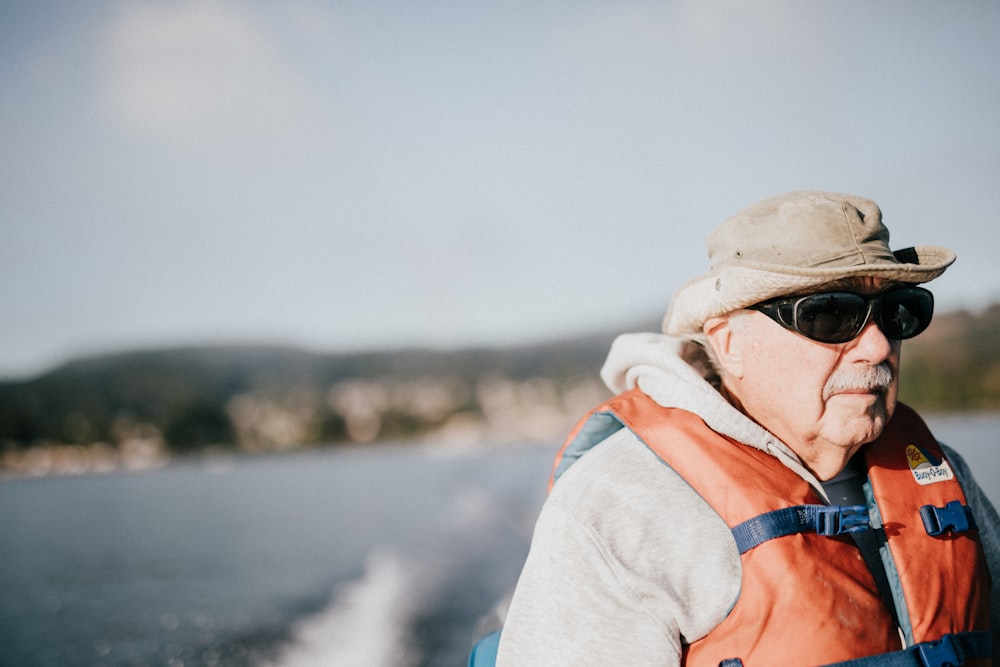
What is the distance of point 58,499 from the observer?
29219 millimetres

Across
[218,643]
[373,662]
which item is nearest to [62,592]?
[218,643]

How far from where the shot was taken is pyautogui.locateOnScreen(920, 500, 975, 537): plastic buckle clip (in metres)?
1.78

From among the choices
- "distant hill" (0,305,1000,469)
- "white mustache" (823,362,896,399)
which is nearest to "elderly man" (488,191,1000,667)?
"white mustache" (823,362,896,399)

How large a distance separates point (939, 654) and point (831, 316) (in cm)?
85

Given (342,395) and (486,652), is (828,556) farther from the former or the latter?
(342,395)

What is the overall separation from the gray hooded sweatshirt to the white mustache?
448mm

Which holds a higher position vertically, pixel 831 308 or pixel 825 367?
pixel 831 308

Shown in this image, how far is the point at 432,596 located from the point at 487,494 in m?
12.4

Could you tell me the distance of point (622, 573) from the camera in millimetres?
1506

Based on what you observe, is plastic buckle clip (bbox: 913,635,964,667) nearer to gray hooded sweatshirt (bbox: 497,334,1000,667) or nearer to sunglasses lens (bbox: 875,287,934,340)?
gray hooded sweatshirt (bbox: 497,334,1000,667)

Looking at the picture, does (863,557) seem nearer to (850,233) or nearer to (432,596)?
(850,233)

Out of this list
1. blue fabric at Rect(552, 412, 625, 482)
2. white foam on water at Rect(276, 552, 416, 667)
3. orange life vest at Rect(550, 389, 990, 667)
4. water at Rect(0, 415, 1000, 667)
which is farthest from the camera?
water at Rect(0, 415, 1000, 667)

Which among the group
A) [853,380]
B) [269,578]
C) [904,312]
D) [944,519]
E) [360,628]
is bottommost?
[269,578]

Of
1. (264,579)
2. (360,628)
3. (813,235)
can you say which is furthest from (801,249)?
(264,579)
